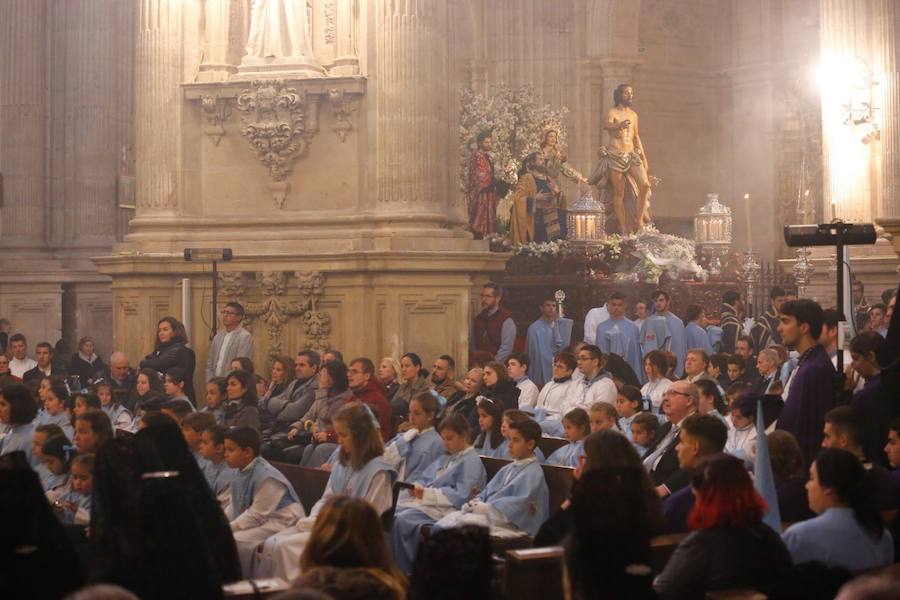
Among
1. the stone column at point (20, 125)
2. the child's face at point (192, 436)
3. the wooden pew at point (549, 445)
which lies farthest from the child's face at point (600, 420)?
the stone column at point (20, 125)

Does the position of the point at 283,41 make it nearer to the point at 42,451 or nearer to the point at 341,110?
the point at 341,110

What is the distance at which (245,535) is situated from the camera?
28.3 ft

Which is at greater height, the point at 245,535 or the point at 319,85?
the point at 319,85

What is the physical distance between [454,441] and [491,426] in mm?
874

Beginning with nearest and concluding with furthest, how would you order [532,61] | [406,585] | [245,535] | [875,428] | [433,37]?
1. [406,585]
2. [875,428]
3. [245,535]
4. [433,37]
5. [532,61]

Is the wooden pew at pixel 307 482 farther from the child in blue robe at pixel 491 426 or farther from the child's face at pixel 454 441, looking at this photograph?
the child in blue robe at pixel 491 426

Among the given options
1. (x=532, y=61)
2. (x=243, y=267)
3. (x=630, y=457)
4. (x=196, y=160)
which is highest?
(x=532, y=61)

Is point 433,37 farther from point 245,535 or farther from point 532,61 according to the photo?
point 532,61

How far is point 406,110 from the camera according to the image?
14.6 m

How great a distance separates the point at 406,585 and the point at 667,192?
73.3ft

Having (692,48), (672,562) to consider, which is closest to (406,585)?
(672,562)

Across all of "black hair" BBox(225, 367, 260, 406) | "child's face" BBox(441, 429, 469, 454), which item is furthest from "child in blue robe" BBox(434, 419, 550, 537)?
"black hair" BBox(225, 367, 260, 406)

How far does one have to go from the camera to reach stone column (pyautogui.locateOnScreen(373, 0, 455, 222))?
47.8 feet

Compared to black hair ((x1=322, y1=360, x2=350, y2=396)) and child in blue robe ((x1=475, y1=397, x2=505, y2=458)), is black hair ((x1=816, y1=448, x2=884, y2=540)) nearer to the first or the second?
child in blue robe ((x1=475, y1=397, x2=505, y2=458))
